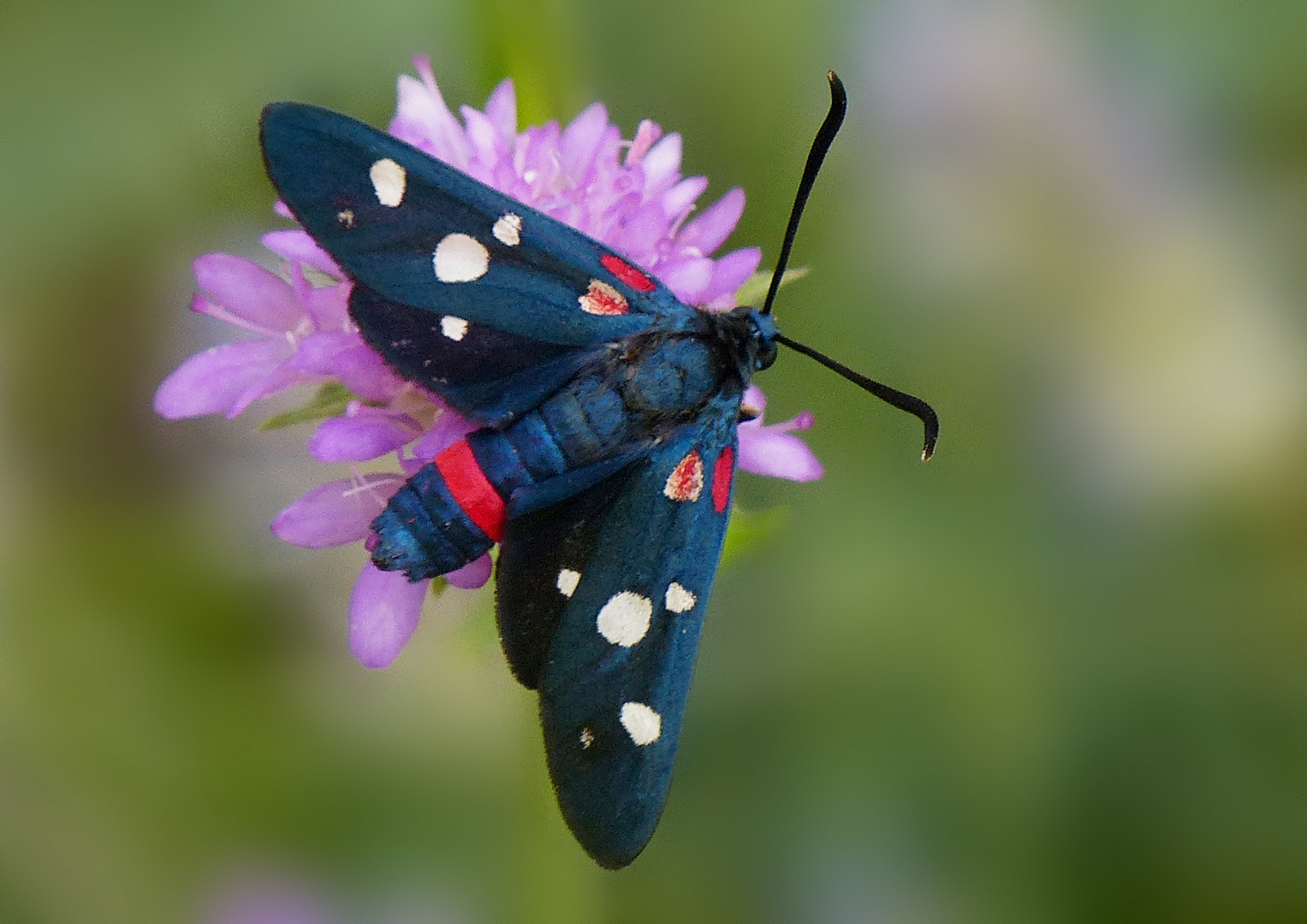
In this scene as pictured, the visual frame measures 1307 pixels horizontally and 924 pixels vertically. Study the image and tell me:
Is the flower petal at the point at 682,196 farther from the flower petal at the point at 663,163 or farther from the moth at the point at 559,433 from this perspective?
the moth at the point at 559,433

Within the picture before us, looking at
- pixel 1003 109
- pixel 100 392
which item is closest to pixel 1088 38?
pixel 1003 109

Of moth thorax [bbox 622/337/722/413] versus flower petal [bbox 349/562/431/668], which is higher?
moth thorax [bbox 622/337/722/413]

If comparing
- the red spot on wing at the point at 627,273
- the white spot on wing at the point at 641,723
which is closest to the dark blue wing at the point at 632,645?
the white spot on wing at the point at 641,723

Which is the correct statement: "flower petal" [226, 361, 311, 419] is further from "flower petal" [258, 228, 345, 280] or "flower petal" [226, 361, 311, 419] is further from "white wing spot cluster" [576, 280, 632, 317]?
"white wing spot cluster" [576, 280, 632, 317]

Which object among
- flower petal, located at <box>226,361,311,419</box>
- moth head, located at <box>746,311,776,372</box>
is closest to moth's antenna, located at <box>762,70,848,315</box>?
moth head, located at <box>746,311,776,372</box>

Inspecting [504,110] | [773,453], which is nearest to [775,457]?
[773,453]

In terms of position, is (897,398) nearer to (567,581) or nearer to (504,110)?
(567,581)
